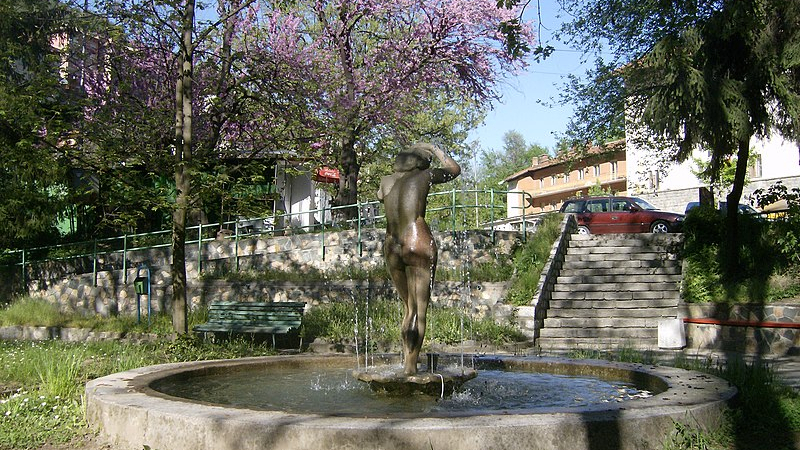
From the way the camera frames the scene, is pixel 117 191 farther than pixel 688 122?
No

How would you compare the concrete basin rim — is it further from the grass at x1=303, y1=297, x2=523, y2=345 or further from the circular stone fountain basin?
the grass at x1=303, y1=297, x2=523, y2=345

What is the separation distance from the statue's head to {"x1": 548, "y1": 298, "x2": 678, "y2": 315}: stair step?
968 centimetres

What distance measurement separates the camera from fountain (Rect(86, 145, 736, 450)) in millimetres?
4863

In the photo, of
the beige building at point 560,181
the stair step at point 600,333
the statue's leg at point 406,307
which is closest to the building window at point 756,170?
the beige building at point 560,181

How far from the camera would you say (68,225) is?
86.1 feet

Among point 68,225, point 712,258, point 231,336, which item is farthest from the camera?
point 68,225

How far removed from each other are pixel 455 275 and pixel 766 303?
257 inches

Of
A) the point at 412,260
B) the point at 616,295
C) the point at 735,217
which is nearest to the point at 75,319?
the point at 616,295

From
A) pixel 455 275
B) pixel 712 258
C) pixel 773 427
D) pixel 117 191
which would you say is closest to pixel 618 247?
pixel 712 258

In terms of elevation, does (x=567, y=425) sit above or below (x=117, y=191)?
below

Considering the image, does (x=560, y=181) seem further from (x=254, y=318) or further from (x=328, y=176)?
(x=254, y=318)

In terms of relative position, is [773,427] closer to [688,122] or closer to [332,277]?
[688,122]

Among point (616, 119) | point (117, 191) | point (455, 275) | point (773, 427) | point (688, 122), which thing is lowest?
point (773, 427)

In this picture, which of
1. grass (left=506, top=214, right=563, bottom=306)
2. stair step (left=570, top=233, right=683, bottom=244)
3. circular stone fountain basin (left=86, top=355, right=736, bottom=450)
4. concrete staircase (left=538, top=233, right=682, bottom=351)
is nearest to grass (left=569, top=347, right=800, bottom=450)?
circular stone fountain basin (left=86, top=355, right=736, bottom=450)
